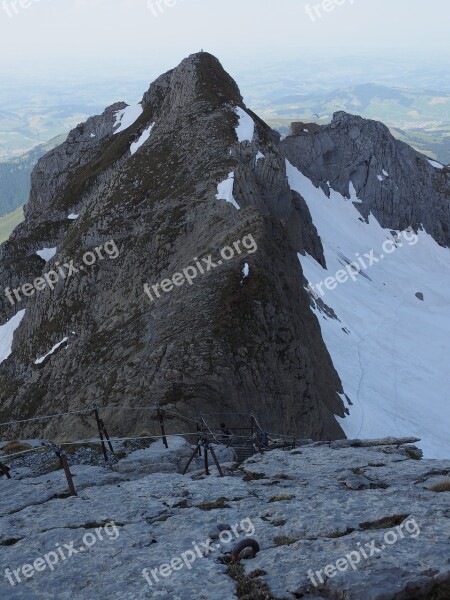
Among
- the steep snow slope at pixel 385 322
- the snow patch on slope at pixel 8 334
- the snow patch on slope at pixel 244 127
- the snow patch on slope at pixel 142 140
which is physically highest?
the snow patch on slope at pixel 142 140

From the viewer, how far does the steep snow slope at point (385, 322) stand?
2470 inches

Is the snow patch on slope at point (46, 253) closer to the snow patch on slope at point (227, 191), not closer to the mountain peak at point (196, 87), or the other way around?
the mountain peak at point (196, 87)

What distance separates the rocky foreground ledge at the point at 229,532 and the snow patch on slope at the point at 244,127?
58.1 metres

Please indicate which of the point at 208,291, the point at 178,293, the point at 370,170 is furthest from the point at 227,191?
the point at 370,170

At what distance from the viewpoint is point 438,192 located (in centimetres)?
15662

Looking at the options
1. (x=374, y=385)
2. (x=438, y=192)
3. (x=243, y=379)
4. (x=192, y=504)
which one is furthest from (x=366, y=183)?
(x=192, y=504)

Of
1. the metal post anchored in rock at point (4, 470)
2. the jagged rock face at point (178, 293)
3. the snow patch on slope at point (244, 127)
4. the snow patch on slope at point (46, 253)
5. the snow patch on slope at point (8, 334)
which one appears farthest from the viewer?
the snow patch on slope at point (46, 253)

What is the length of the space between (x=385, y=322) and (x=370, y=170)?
63.8 metres

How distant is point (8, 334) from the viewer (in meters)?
78.1

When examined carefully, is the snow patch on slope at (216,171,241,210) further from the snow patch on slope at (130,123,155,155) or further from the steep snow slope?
the snow patch on slope at (130,123,155,155)

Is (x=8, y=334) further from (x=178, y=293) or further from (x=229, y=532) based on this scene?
(x=229, y=532)

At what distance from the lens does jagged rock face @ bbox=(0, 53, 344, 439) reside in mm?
35719

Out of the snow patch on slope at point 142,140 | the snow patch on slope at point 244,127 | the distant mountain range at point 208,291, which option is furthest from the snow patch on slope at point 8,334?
the snow patch on slope at point 244,127

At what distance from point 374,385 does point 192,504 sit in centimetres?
5659
